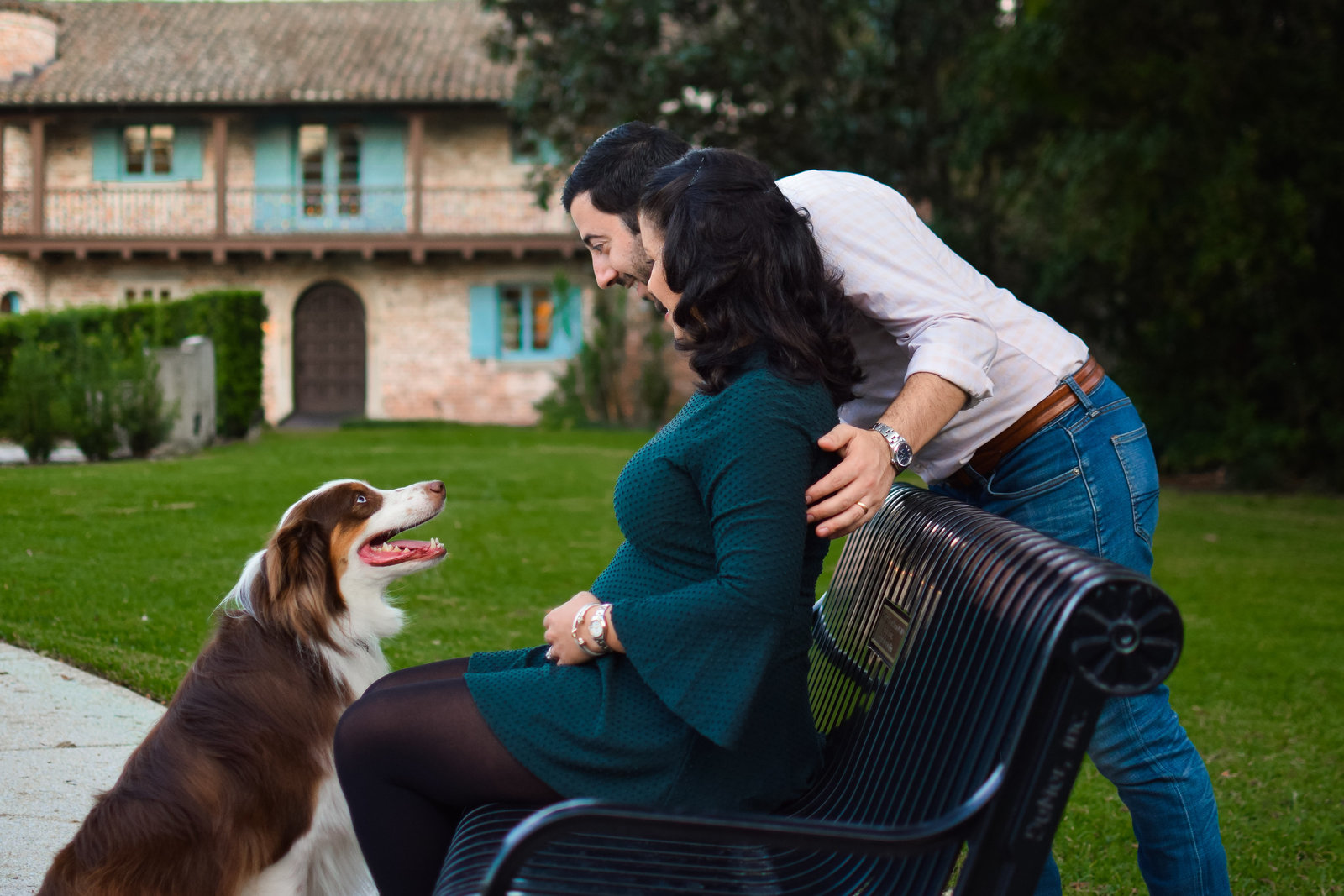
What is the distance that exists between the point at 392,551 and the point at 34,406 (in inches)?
516

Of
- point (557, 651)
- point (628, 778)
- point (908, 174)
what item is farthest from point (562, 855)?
Result: point (908, 174)

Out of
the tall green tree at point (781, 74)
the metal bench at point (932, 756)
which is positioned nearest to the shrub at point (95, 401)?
the tall green tree at point (781, 74)

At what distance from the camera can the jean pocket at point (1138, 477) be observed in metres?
2.56

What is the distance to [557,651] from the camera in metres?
2.26

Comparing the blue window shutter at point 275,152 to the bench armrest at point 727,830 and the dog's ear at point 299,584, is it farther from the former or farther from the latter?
the bench armrest at point 727,830

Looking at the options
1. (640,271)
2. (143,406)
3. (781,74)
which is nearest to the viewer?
(640,271)

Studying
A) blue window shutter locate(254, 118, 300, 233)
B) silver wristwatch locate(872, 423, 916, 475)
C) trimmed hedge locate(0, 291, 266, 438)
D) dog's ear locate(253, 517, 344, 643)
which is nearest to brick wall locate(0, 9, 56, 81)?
blue window shutter locate(254, 118, 300, 233)

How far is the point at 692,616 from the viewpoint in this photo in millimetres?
2080

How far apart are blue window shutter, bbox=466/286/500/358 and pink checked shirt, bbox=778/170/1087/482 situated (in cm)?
2533

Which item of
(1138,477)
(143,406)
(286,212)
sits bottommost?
(143,406)

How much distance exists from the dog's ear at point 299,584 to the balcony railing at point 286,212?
24.3 metres

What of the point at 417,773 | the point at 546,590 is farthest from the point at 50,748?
the point at 546,590

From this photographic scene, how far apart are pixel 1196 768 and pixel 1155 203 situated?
43.1 feet

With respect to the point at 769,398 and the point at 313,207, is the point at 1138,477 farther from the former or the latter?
the point at 313,207
